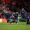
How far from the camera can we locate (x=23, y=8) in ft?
6.99

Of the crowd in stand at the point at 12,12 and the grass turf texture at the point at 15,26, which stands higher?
the crowd in stand at the point at 12,12

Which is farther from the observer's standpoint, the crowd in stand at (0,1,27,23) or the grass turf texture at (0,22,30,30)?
the crowd in stand at (0,1,27,23)

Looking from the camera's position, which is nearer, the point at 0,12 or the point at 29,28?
the point at 29,28

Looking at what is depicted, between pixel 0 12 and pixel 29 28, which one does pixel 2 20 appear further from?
pixel 29 28

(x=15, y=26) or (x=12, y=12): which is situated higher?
(x=12, y=12)

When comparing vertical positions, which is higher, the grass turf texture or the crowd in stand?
the crowd in stand

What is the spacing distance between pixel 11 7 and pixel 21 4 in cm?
16

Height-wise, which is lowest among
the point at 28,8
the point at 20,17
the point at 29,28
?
the point at 29,28

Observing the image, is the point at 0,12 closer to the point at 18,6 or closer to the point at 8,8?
the point at 8,8

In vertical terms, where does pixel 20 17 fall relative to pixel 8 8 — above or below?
below

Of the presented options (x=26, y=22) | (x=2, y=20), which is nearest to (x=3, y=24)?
(x=2, y=20)

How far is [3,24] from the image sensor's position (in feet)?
6.89

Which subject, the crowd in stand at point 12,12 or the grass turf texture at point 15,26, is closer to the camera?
the grass turf texture at point 15,26

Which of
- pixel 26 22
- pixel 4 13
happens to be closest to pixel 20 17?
pixel 26 22
